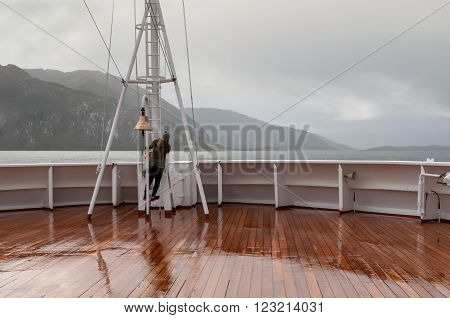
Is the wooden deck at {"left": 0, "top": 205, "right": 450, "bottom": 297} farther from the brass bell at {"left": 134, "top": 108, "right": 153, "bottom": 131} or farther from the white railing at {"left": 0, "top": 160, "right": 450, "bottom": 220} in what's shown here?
the brass bell at {"left": 134, "top": 108, "right": 153, "bottom": 131}

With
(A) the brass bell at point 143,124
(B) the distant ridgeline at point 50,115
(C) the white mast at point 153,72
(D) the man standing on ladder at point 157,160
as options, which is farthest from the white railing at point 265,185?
(B) the distant ridgeline at point 50,115

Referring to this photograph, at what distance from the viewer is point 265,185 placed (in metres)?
8.68

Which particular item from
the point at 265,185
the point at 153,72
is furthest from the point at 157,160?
the point at 265,185

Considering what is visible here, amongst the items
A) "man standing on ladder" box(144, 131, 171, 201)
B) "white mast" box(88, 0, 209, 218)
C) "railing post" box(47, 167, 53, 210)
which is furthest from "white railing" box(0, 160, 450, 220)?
"white mast" box(88, 0, 209, 218)

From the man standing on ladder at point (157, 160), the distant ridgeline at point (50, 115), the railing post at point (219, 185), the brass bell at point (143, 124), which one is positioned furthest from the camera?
the distant ridgeline at point (50, 115)

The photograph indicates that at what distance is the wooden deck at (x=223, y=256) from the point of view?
11.0ft

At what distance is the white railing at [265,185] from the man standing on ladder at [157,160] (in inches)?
20.2

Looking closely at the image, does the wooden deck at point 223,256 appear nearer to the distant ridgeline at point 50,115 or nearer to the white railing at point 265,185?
the white railing at point 265,185

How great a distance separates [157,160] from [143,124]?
29.6 inches

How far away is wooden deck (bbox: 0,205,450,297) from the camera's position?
11.0ft

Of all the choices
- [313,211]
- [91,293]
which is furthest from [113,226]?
[313,211]

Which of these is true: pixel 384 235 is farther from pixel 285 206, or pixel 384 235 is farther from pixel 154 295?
pixel 154 295

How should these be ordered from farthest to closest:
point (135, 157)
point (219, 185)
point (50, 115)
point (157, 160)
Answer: point (50, 115)
point (135, 157)
point (219, 185)
point (157, 160)

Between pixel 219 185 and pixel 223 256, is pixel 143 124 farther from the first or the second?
pixel 223 256
